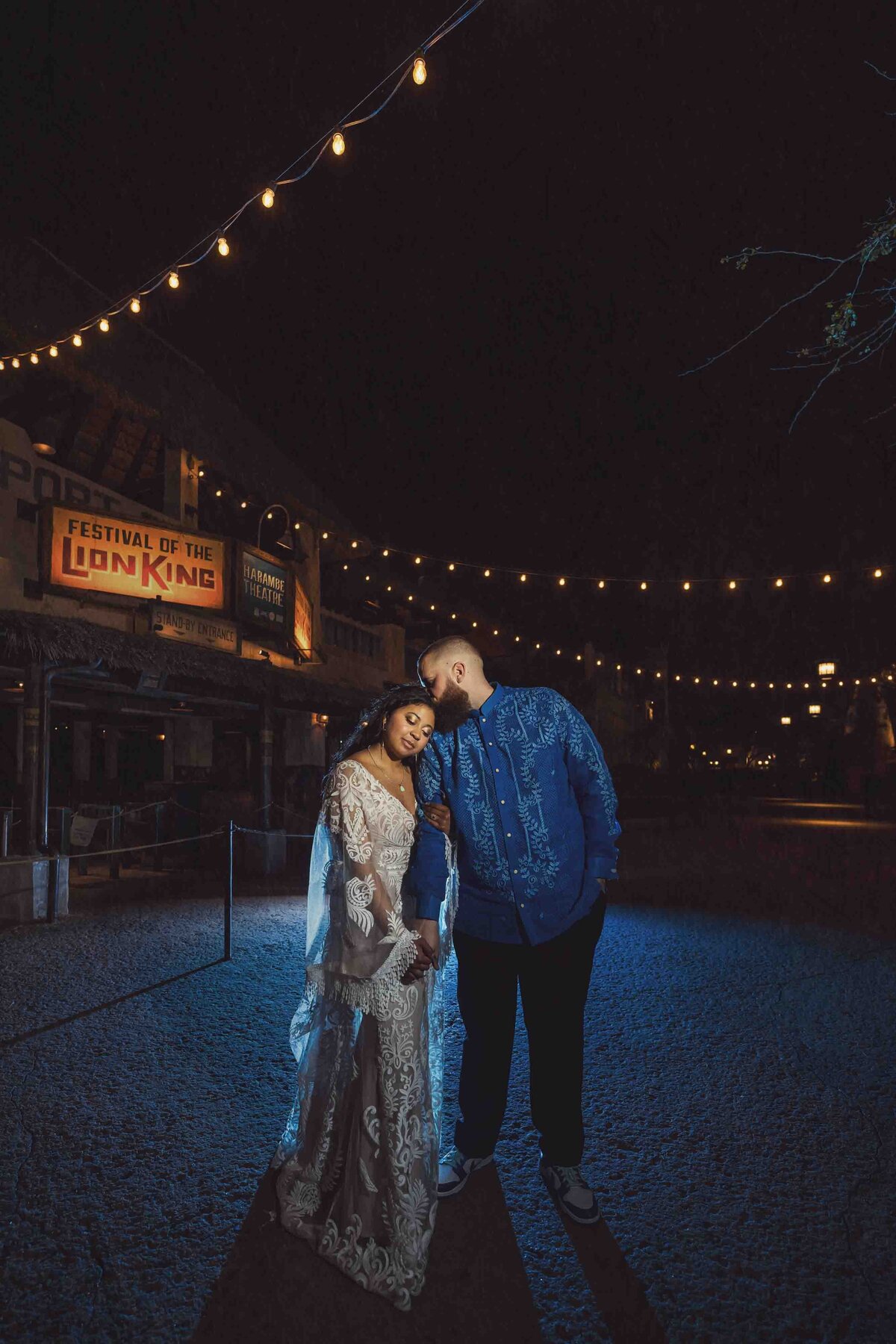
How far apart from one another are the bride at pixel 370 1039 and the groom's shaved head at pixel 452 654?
139 millimetres

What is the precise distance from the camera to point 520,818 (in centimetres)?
261

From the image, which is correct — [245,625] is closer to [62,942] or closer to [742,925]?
[62,942]

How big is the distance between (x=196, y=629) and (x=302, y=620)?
342 centimetres

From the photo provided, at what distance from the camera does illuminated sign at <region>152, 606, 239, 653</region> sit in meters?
10.4

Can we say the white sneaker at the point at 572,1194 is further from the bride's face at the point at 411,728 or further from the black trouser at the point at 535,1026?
the bride's face at the point at 411,728

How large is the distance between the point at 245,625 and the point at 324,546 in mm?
5059

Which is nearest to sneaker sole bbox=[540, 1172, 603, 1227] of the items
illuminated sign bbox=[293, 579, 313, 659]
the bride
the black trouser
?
the black trouser

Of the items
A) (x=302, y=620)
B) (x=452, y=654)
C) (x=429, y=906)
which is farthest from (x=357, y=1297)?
(x=302, y=620)

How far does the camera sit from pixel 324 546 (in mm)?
16625

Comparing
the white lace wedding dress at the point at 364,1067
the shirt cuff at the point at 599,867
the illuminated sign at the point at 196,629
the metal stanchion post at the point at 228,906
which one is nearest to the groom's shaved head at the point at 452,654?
the white lace wedding dress at the point at 364,1067

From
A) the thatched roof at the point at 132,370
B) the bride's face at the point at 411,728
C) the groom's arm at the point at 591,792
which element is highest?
the thatched roof at the point at 132,370

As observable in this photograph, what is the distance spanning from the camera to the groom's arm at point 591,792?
2.61m

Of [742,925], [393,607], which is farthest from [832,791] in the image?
[742,925]

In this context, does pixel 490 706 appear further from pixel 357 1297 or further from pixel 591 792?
pixel 357 1297
